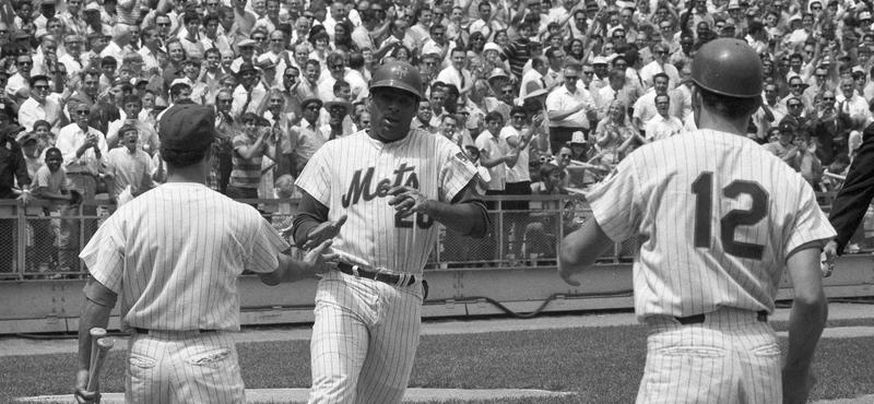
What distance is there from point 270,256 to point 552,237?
1184cm

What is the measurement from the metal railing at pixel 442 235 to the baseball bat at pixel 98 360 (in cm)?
965

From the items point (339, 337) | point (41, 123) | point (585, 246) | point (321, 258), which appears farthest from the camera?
point (41, 123)

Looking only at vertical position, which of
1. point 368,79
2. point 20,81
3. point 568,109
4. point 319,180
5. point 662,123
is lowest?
point 319,180

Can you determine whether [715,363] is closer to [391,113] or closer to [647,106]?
[391,113]

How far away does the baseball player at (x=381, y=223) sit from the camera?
6.59 m

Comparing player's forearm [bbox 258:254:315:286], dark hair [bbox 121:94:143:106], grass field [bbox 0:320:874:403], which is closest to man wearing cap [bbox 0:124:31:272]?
dark hair [bbox 121:94:143:106]

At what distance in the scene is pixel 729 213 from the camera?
459 centimetres

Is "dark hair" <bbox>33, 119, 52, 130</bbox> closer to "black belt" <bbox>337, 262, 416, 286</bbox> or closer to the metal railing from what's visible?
the metal railing

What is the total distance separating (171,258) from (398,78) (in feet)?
6.55

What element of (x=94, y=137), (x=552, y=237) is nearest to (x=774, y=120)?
(x=552, y=237)

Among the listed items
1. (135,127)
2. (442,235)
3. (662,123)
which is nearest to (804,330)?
(442,235)

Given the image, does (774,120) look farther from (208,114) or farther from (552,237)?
(208,114)

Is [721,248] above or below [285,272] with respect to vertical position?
above

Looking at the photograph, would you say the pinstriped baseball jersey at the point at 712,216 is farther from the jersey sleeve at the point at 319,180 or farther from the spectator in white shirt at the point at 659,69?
the spectator in white shirt at the point at 659,69
